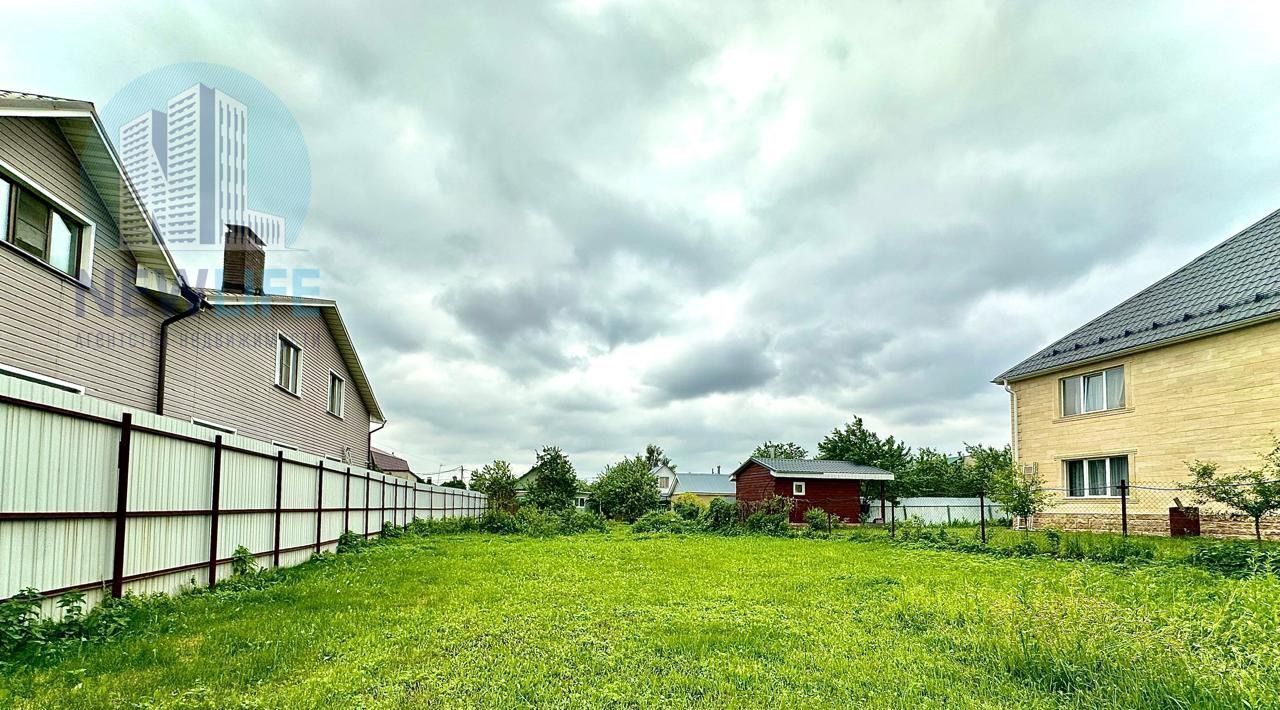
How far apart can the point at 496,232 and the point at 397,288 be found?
3.75 meters

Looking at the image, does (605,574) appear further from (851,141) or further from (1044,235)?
(1044,235)

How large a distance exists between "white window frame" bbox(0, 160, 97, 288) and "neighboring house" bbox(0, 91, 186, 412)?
0.01 m

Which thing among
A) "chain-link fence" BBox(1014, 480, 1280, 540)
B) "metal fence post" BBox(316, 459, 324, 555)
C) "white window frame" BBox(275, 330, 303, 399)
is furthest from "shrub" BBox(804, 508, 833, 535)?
"white window frame" BBox(275, 330, 303, 399)

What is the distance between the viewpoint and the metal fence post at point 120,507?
592 centimetres

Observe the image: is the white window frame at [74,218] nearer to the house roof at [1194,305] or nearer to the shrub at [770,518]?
the shrub at [770,518]

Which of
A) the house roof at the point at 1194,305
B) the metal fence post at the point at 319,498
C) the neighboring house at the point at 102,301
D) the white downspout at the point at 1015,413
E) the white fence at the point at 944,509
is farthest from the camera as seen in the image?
the white fence at the point at 944,509

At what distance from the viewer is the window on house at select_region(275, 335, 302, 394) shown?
15.3 m

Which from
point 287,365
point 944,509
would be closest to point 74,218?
point 287,365

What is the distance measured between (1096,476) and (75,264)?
23.1m

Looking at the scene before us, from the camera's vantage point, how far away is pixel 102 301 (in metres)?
9.09

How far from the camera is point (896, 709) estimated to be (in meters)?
3.99

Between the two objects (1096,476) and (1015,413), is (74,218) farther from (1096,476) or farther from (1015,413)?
(1015,413)

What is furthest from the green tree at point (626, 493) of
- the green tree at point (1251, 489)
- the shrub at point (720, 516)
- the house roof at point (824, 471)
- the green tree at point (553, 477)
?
the green tree at point (1251, 489)

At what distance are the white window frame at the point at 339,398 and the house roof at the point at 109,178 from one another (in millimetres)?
9029
